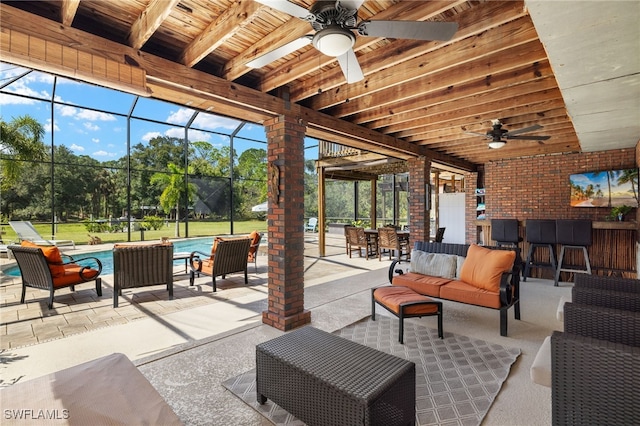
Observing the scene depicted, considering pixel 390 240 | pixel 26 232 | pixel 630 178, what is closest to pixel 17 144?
pixel 26 232

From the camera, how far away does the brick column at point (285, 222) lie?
350cm

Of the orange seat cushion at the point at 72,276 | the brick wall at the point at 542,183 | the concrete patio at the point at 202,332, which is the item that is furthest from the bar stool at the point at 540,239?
the orange seat cushion at the point at 72,276

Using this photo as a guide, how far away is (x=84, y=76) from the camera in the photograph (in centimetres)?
217

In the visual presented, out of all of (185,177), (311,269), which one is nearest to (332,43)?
(311,269)

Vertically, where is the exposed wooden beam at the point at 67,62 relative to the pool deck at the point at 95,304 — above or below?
above

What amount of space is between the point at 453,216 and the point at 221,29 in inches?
386

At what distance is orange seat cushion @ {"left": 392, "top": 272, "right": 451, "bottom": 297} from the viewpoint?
385 cm

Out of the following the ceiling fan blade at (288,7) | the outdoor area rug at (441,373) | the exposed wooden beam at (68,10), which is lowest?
the outdoor area rug at (441,373)

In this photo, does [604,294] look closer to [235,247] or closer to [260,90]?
[260,90]

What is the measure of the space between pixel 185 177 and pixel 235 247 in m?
8.79

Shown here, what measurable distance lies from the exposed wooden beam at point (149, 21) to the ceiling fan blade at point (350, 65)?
→ 110 cm

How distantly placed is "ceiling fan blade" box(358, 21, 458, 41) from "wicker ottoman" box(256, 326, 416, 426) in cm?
192

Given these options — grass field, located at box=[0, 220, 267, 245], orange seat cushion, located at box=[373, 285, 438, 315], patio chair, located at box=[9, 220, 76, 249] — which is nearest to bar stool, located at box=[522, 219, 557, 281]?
orange seat cushion, located at box=[373, 285, 438, 315]

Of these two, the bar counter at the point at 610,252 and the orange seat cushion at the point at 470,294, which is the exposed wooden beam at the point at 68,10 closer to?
the orange seat cushion at the point at 470,294
